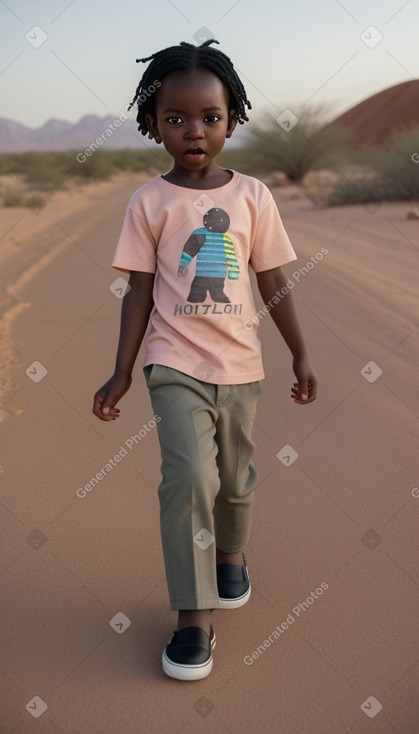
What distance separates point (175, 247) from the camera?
2.74 m

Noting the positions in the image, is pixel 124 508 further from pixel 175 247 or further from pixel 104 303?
pixel 104 303

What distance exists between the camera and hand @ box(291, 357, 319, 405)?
9.73ft

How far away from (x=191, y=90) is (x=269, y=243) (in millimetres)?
525

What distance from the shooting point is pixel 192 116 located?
267cm

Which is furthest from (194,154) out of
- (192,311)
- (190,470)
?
(190,470)

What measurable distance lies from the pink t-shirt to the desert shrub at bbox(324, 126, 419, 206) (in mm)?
12998

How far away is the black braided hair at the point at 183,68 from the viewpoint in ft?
8.94

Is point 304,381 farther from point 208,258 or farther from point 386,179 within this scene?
point 386,179

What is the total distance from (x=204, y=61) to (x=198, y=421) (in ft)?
3.46

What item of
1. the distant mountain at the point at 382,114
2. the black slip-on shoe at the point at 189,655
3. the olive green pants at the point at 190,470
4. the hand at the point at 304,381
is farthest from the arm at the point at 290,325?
the distant mountain at the point at 382,114

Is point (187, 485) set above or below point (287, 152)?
above

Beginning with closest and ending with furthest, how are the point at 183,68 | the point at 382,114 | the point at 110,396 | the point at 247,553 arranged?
the point at 183,68
the point at 110,396
the point at 247,553
the point at 382,114

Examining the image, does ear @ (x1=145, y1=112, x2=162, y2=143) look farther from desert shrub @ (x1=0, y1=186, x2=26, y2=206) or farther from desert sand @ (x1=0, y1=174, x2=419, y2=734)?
desert shrub @ (x1=0, y1=186, x2=26, y2=206)

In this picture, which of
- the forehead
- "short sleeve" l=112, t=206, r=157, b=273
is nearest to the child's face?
the forehead
